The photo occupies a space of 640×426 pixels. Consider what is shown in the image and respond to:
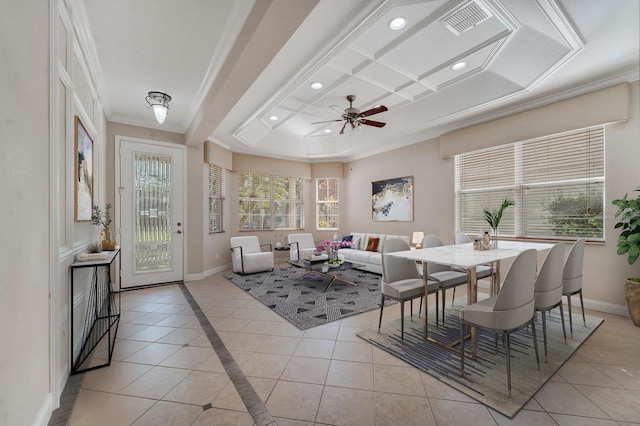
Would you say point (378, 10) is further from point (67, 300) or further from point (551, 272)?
point (67, 300)

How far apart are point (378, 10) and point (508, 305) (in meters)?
2.60

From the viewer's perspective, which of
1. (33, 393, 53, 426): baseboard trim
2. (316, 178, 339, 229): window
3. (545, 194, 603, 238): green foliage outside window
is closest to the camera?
(33, 393, 53, 426): baseboard trim

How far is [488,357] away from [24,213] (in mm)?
3421

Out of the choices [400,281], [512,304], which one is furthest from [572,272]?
[400,281]

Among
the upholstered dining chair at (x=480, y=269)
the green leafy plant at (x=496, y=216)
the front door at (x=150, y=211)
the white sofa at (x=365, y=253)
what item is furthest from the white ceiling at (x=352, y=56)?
the white sofa at (x=365, y=253)

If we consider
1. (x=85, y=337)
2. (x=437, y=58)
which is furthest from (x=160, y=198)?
(x=437, y=58)

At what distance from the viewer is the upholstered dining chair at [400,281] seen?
2.70 m

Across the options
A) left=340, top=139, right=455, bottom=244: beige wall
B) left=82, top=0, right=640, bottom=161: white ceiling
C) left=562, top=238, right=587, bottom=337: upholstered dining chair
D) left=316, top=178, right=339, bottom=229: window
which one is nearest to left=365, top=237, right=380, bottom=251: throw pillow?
left=340, top=139, right=455, bottom=244: beige wall

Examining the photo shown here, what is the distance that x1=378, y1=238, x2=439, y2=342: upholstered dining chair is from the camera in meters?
2.70

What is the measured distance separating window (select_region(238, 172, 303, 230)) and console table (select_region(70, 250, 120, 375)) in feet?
11.2

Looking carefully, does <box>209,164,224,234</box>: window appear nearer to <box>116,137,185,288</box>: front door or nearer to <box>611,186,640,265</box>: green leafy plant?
<box>116,137,185,288</box>: front door

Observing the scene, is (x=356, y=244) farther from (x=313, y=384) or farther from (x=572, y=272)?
(x=313, y=384)

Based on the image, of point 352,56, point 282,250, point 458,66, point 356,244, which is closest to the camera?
point 352,56

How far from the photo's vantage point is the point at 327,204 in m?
7.94
